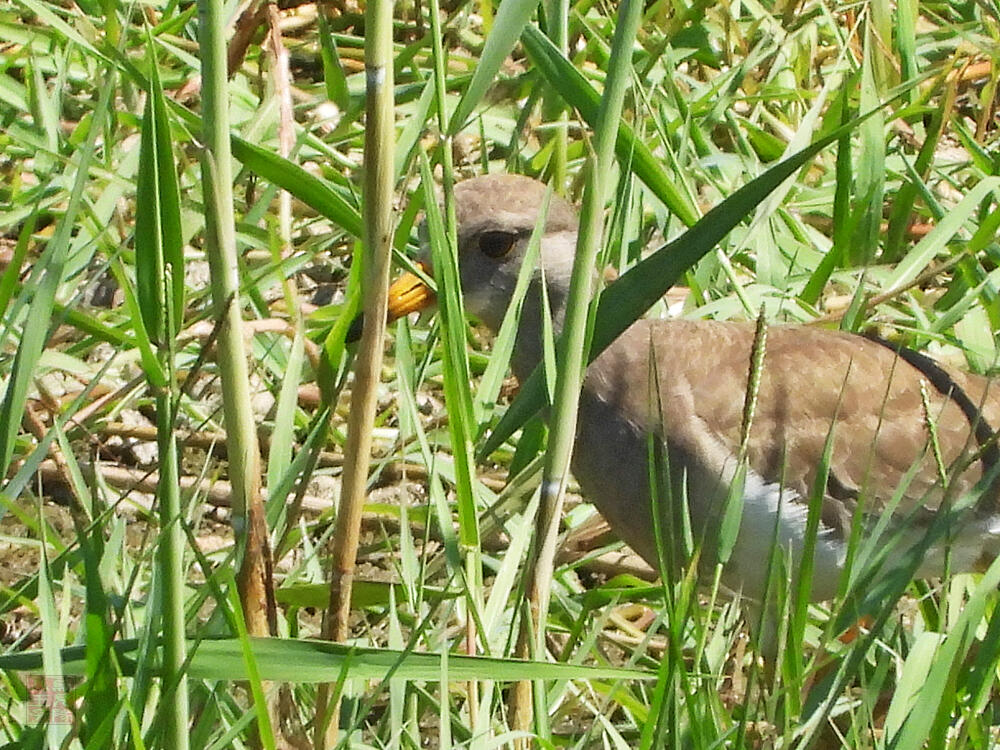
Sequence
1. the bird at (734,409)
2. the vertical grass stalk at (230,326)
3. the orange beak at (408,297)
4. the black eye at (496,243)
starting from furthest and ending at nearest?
1. the black eye at (496,243)
2. the orange beak at (408,297)
3. the bird at (734,409)
4. the vertical grass stalk at (230,326)

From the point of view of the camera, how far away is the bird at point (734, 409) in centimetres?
333

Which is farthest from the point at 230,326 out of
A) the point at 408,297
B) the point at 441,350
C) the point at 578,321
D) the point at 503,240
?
the point at 503,240

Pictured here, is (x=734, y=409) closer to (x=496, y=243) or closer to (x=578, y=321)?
(x=496, y=243)

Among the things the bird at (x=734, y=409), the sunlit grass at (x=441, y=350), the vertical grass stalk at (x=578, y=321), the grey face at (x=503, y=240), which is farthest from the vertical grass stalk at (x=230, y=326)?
the grey face at (x=503, y=240)

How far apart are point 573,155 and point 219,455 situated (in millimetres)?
1323

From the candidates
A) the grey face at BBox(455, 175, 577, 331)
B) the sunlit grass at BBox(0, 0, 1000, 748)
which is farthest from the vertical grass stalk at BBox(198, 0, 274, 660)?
the grey face at BBox(455, 175, 577, 331)

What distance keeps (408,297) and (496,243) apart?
0.25 metres

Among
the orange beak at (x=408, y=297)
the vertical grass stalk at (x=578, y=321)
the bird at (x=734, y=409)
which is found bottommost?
the bird at (x=734, y=409)

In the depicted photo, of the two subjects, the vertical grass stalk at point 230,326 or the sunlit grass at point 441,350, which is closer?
the vertical grass stalk at point 230,326

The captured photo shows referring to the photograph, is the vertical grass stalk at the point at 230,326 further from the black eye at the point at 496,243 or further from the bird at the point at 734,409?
the black eye at the point at 496,243

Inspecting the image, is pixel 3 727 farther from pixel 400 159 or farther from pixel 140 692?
pixel 400 159

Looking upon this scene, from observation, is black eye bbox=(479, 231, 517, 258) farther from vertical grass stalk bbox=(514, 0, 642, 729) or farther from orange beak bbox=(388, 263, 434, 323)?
vertical grass stalk bbox=(514, 0, 642, 729)

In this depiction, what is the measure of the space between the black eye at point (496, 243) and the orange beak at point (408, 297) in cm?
18

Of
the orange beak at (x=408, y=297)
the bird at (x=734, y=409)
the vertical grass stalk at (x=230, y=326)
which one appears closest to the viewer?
the vertical grass stalk at (x=230, y=326)
